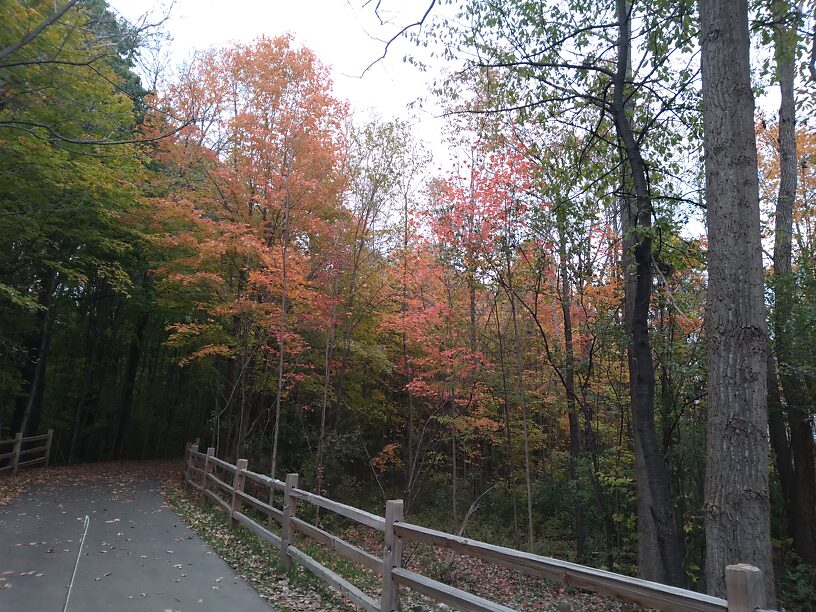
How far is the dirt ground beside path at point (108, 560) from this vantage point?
490 centimetres

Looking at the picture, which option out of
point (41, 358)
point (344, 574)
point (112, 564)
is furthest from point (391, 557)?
point (41, 358)

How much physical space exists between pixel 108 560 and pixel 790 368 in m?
10.00

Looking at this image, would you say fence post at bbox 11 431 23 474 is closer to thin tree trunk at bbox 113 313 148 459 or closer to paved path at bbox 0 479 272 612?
paved path at bbox 0 479 272 612

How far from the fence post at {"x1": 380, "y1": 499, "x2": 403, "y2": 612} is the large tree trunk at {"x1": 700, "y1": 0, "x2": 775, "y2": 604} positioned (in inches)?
88.3

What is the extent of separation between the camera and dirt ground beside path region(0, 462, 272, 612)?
490cm

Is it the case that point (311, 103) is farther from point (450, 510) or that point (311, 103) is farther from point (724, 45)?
point (450, 510)

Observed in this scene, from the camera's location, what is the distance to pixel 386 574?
166 inches

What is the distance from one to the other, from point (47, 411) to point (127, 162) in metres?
14.8

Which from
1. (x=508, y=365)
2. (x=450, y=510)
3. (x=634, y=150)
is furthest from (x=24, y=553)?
(x=450, y=510)

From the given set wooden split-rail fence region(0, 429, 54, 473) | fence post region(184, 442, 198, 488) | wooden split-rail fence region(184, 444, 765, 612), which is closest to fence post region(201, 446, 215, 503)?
fence post region(184, 442, 198, 488)

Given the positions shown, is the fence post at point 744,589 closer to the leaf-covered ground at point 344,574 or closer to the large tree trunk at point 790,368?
the leaf-covered ground at point 344,574

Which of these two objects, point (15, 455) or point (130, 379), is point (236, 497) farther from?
point (130, 379)

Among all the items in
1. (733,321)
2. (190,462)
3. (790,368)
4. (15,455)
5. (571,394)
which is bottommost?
(15,455)

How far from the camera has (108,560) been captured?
243 inches
